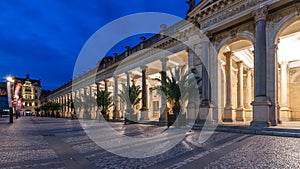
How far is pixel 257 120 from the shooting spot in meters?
12.3

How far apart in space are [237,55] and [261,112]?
9.79 meters

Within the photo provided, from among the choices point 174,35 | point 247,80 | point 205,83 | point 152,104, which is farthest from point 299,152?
point 152,104

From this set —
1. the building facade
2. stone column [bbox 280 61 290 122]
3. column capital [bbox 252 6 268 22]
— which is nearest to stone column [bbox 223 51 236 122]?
stone column [bbox 280 61 290 122]

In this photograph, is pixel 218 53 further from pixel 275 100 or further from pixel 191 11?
pixel 275 100

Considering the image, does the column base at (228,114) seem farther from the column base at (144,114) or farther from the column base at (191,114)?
the column base at (144,114)

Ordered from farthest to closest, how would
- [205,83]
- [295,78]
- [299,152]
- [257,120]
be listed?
[295,78] < [205,83] < [257,120] < [299,152]

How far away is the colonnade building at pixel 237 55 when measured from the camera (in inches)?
501

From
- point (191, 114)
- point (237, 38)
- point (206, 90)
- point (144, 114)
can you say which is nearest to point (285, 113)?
point (206, 90)

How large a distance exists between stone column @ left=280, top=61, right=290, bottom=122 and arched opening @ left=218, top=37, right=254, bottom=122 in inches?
Answer: 112

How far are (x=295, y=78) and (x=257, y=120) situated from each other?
13.3m

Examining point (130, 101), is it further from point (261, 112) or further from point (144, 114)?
point (261, 112)

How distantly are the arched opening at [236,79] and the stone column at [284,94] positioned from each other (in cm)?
285

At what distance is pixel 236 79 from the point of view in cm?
2255

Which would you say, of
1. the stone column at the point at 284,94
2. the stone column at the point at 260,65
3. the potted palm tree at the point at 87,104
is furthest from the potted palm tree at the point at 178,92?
the potted palm tree at the point at 87,104
